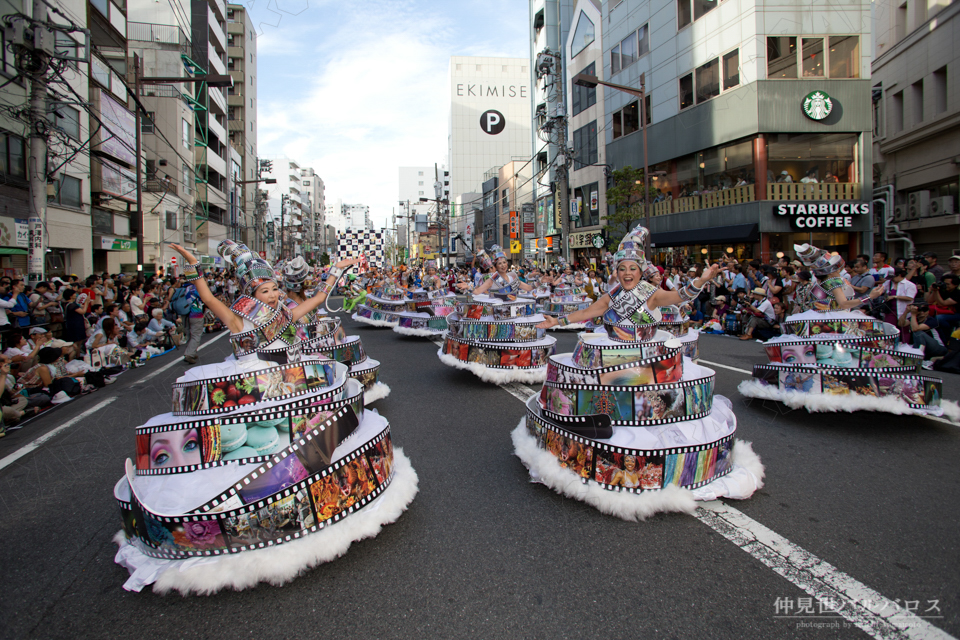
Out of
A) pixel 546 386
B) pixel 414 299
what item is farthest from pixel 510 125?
pixel 546 386

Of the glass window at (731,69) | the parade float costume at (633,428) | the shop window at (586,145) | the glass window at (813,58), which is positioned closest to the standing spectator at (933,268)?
the parade float costume at (633,428)

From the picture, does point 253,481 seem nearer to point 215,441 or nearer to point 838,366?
point 215,441

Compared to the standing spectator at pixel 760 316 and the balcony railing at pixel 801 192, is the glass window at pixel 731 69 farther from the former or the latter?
the standing spectator at pixel 760 316

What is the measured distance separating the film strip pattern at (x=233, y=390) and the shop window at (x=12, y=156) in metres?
21.5

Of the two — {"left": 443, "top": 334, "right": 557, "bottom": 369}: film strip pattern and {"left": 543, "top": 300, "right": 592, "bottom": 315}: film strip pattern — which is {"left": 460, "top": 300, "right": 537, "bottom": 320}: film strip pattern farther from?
{"left": 543, "top": 300, "right": 592, "bottom": 315}: film strip pattern

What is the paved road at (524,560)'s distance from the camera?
2637 millimetres

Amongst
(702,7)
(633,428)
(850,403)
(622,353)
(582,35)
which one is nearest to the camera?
(633,428)

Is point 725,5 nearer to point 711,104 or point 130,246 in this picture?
point 711,104

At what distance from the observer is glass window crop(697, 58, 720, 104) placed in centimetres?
2519

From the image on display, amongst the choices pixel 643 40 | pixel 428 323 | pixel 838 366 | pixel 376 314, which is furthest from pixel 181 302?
pixel 643 40

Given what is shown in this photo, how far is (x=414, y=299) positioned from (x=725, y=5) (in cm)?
2027

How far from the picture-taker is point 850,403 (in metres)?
5.40

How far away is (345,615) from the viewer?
2699mm

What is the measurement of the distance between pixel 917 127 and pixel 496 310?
26.9 metres
